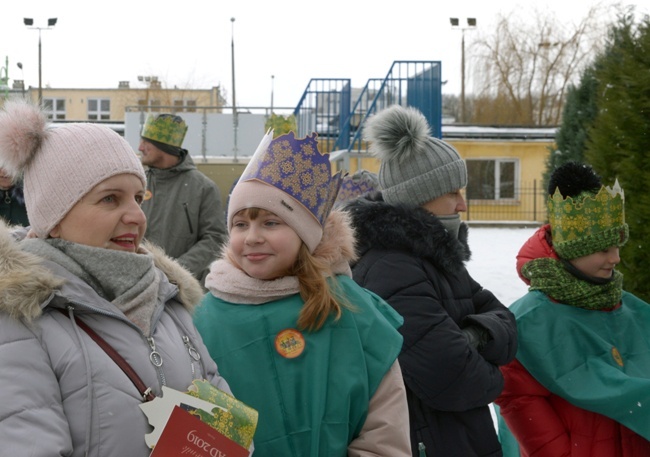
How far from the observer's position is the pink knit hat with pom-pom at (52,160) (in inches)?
73.2

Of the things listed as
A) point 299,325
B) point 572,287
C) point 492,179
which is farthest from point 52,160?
point 492,179

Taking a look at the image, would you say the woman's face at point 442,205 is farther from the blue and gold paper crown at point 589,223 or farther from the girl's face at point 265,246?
the girl's face at point 265,246

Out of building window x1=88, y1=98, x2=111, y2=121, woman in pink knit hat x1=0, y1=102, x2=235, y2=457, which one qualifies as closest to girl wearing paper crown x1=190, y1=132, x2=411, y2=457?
woman in pink knit hat x1=0, y1=102, x2=235, y2=457

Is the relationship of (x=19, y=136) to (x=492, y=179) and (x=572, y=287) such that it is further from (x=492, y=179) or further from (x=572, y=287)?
(x=492, y=179)

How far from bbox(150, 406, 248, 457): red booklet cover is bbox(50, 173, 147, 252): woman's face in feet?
1.46

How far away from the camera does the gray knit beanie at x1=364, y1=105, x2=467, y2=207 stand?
10.4 feet

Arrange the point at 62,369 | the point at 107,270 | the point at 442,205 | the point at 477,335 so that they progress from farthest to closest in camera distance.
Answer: the point at 442,205, the point at 477,335, the point at 107,270, the point at 62,369

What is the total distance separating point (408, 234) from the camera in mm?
2916

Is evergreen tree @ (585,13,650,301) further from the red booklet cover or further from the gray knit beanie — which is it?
the red booklet cover

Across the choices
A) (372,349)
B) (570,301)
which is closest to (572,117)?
(570,301)

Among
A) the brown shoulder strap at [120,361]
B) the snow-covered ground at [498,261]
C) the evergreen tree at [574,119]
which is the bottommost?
the snow-covered ground at [498,261]

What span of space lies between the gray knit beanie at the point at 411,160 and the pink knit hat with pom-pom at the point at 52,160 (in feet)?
4.74

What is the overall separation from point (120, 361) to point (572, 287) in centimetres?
221

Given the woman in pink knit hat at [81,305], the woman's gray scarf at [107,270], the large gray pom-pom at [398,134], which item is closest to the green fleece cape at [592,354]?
the large gray pom-pom at [398,134]
